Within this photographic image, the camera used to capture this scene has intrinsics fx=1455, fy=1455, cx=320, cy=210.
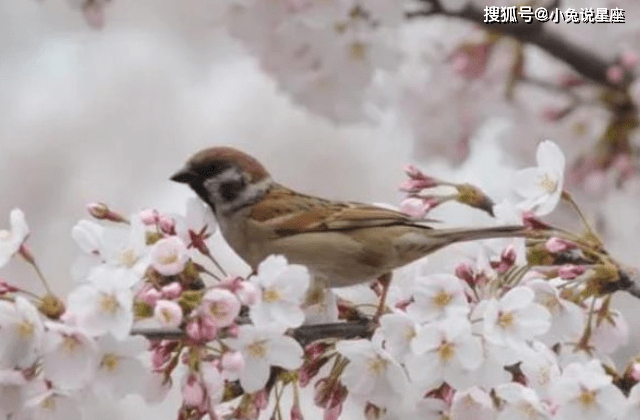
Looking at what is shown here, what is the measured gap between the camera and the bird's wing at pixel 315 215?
3.85 feet

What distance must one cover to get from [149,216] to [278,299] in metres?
0.15

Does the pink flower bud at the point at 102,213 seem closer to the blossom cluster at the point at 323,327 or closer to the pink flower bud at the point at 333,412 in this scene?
the blossom cluster at the point at 323,327

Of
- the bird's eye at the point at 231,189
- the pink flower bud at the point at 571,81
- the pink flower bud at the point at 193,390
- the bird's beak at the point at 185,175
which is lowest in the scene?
the pink flower bud at the point at 571,81

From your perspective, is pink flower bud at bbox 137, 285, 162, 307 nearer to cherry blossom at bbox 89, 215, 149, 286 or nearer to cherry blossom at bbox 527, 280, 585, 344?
cherry blossom at bbox 89, 215, 149, 286

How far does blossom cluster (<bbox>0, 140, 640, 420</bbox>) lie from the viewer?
98 cm

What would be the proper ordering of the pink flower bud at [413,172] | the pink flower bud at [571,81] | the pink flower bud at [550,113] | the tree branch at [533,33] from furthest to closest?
the pink flower bud at [550,113]
the pink flower bud at [571,81]
the tree branch at [533,33]
the pink flower bud at [413,172]

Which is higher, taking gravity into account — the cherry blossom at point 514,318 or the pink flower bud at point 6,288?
the pink flower bud at point 6,288

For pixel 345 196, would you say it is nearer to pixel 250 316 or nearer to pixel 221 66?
pixel 221 66

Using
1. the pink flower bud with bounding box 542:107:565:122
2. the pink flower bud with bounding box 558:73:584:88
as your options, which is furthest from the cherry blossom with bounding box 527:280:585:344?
the pink flower bud with bounding box 542:107:565:122

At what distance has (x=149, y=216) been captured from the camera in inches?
42.8

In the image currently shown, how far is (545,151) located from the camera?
117cm

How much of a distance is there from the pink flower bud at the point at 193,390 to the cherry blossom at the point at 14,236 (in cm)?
17

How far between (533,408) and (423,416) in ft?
0.31

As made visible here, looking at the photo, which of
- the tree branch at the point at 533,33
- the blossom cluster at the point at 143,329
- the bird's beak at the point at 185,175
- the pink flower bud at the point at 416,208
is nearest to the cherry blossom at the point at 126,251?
the blossom cluster at the point at 143,329
